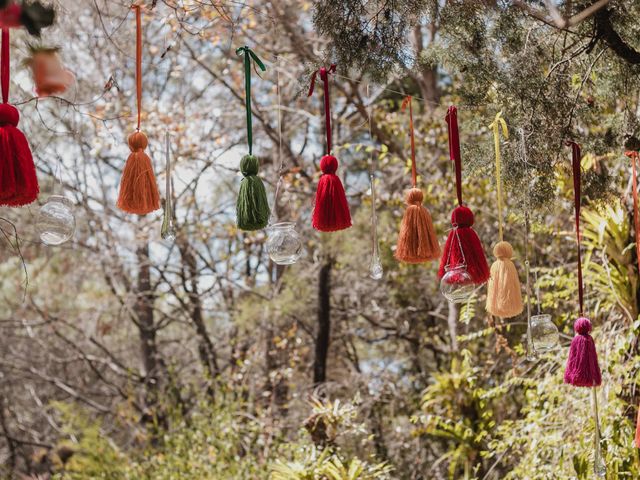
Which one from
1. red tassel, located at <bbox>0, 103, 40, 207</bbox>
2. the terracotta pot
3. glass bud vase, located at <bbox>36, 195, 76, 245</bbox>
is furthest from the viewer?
glass bud vase, located at <bbox>36, 195, 76, 245</bbox>

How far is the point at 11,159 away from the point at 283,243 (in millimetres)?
742

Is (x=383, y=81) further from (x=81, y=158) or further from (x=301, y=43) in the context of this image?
(x=81, y=158)

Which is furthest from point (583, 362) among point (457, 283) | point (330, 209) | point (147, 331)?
point (147, 331)

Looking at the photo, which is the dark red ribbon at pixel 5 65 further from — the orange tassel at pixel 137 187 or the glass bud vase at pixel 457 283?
the glass bud vase at pixel 457 283

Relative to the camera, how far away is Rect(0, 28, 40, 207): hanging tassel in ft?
6.14

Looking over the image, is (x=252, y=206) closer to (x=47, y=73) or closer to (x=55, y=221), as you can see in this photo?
(x=55, y=221)

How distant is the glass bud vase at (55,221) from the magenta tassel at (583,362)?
4.88 feet

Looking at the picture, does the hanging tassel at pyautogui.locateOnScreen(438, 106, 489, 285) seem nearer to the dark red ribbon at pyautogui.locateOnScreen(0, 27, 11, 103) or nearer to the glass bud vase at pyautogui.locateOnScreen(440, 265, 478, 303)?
the glass bud vase at pyautogui.locateOnScreen(440, 265, 478, 303)

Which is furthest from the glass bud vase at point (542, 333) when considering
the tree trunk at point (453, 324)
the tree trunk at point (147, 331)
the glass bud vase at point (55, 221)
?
the tree trunk at point (147, 331)

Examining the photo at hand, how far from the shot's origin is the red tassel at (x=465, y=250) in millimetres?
2277

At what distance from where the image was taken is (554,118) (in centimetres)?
261

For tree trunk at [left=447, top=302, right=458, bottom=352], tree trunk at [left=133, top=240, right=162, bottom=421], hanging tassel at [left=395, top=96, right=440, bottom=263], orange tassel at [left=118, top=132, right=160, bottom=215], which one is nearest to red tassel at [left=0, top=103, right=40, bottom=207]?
orange tassel at [left=118, top=132, right=160, bottom=215]

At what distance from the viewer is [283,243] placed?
7.50 ft

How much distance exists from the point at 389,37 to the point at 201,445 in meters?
3.33
